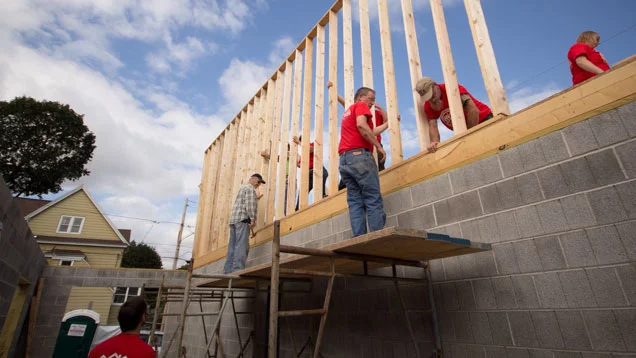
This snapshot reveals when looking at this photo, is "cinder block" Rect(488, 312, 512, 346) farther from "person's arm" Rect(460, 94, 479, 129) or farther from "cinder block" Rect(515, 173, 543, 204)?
"person's arm" Rect(460, 94, 479, 129)

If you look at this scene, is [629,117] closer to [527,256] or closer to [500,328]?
[527,256]

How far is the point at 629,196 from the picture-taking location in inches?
70.5

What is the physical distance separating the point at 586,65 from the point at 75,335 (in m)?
12.1

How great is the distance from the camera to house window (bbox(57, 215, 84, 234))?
17.5 m

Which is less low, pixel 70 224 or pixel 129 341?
pixel 70 224

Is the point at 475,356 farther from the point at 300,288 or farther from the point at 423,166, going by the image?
the point at 300,288

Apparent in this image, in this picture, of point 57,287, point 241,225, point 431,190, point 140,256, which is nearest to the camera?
point 431,190

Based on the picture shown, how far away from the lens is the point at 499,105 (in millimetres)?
2596

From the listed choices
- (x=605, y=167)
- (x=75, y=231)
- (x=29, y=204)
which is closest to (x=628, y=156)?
(x=605, y=167)

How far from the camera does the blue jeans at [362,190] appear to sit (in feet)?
9.36

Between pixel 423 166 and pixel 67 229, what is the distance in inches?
824

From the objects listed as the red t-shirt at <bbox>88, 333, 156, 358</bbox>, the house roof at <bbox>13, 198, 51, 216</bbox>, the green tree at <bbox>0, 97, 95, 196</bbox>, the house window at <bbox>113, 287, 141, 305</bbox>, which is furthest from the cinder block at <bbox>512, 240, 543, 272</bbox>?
the green tree at <bbox>0, 97, 95, 196</bbox>

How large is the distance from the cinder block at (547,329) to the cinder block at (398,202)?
1.29m

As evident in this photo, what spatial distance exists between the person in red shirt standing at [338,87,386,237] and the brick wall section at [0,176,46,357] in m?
3.56
